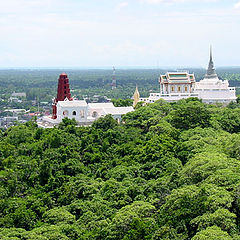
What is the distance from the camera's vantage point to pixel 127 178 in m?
37.9

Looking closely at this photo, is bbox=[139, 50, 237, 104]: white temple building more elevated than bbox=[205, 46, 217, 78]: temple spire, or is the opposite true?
bbox=[205, 46, 217, 78]: temple spire

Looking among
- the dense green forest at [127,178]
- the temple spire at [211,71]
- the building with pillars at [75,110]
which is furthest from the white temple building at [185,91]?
the building with pillars at [75,110]

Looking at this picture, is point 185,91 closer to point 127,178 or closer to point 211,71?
point 211,71

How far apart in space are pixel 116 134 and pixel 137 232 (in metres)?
21.6

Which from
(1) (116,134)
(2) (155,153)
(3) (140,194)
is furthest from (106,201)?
(1) (116,134)

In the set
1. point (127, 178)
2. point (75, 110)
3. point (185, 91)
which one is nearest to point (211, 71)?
point (185, 91)

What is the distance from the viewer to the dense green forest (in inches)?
1109

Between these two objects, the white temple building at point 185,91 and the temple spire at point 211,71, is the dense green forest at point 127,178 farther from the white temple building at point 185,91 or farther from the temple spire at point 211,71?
the temple spire at point 211,71

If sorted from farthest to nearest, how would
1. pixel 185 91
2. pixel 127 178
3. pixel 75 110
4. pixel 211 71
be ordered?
pixel 211 71, pixel 185 91, pixel 75 110, pixel 127 178

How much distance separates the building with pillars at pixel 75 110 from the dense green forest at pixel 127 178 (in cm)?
222

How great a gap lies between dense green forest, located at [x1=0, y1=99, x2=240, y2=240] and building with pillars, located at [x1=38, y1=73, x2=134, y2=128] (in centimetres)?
222

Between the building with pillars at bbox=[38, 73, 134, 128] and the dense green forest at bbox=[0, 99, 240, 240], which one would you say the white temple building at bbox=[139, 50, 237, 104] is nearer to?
the dense green forest at bbox=[0, 99, 240, 240]

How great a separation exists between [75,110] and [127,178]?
18.9 m

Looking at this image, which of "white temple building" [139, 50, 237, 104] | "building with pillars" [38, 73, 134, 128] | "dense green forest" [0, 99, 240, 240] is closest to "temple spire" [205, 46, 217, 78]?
"white temple building" [139, 50, 237, 104]
